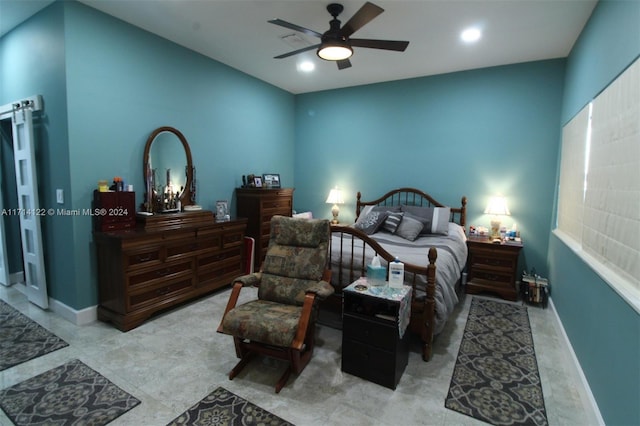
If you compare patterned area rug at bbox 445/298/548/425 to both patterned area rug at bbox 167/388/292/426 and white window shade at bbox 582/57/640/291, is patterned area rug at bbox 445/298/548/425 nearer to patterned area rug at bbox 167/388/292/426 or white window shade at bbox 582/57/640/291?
white window shade at bbox 582/57/640/291

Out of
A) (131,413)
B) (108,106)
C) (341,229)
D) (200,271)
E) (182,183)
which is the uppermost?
(108,106)

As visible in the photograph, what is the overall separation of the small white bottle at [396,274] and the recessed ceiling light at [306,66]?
303cm

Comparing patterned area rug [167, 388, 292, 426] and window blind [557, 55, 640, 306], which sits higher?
window blind [557, 55, 640, 306]

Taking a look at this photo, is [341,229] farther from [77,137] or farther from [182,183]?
[77,137]

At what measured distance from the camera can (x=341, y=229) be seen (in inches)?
114

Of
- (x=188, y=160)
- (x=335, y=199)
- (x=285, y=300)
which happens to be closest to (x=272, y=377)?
(x=285, y=300)

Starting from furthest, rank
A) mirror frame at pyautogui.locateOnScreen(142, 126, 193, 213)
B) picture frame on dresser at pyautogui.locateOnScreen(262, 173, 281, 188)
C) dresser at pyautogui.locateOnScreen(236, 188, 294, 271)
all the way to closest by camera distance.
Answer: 1. picture frame on dresser at pyautogui.locateOnScreen(262, 173, 281, 188)
2. dresser at pyautogui.locateOnScreen(236, 188, 294, 271)
3. mirror frame at pyautogui.locateOnScreen(142, 126, 193, 213)

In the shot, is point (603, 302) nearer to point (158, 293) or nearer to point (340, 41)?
point (340, 41)

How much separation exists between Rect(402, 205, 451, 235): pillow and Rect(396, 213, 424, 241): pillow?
145 millimetres

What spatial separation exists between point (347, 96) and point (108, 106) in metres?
3.46

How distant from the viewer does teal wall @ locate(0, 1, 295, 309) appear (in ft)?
9.36

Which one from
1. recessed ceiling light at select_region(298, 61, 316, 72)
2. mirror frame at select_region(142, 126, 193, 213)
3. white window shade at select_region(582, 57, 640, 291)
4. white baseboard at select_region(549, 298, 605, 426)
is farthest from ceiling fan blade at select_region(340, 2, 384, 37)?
white baseboard at select_region(549, 298, 605, 426)

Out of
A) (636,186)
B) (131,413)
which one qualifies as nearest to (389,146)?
(636,186)

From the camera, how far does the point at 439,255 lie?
9.86 ft
